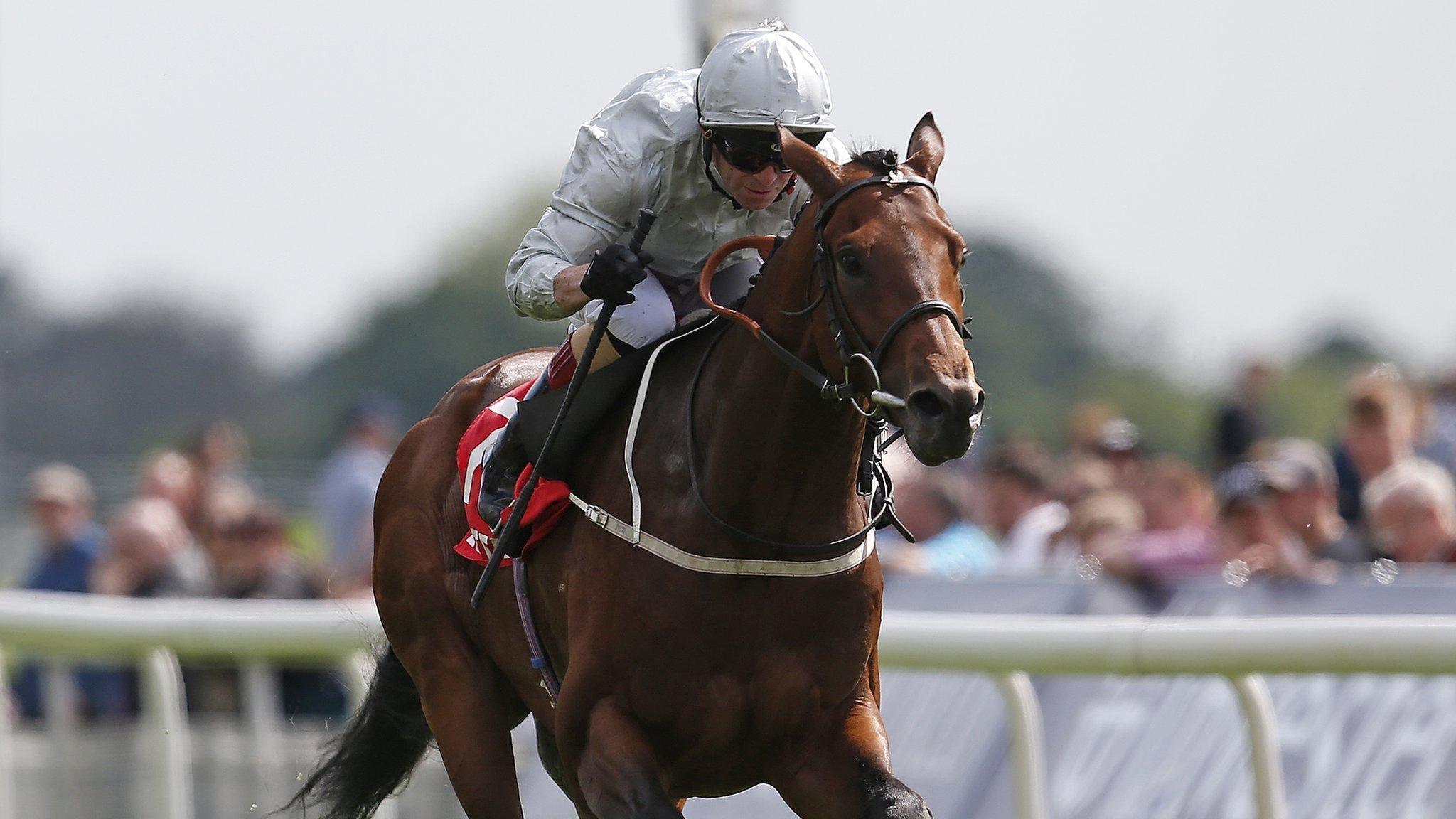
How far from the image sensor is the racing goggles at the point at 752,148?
13.4 ft

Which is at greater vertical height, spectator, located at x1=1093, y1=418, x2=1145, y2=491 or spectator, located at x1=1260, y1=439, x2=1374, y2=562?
spectator, located at x1=1260, y1=439, x2=1374, y2=562

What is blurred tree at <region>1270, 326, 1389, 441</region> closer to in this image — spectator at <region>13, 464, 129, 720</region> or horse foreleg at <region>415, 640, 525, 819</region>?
spectator at <region>13, 464, 129, 720</region>

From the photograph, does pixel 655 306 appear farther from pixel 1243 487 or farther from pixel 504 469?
pixel 1243 487

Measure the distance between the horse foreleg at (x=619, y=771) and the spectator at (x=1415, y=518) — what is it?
11.8 ft

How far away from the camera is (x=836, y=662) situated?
3.99 m

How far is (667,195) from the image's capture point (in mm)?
4406

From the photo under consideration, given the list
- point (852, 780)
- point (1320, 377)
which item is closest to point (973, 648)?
point (852, 780)

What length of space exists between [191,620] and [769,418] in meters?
3.41

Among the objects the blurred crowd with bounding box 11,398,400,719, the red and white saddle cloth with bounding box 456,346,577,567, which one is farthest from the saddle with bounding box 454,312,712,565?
the blurred crowd with bounding box 11,398,400,719

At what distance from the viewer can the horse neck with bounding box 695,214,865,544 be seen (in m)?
3.87

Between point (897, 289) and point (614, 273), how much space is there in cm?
77

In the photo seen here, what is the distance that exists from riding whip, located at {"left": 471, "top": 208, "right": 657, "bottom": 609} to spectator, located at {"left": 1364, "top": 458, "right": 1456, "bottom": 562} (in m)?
3.43

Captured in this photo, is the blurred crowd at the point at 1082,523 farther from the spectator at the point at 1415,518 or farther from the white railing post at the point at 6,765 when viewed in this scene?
the white railing post at the point at 6,765

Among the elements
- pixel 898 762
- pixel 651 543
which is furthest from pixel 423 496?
pixel 898 762
